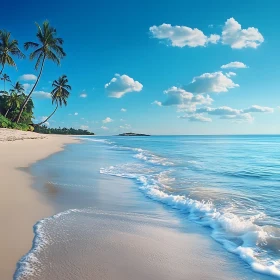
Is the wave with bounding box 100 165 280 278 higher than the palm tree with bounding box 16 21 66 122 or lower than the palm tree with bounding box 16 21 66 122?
lower

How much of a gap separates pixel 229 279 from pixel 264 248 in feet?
4.19

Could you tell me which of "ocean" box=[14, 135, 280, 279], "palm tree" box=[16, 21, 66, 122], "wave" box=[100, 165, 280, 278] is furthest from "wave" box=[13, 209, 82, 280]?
"palm tree" box=[16, 21, 66, 122]

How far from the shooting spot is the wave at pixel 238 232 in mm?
3482

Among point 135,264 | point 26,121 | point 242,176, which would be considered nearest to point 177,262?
point 135,264

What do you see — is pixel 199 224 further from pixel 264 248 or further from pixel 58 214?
pixel 58 214

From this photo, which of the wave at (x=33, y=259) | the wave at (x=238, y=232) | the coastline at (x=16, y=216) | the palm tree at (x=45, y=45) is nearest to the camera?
the wave at (x=33, y=259)

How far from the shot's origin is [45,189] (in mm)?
7066

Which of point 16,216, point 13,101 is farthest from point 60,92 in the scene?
point 16,216

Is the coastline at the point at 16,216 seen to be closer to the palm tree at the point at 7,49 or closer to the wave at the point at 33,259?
the wave at the point at 33,259

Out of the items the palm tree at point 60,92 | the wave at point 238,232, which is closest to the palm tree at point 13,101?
the palm tree at point 60,92

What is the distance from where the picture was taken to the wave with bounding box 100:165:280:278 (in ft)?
11.4

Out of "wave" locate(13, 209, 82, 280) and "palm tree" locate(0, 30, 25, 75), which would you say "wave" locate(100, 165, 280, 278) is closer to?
"wave" locate(13, 209, 82, 280)

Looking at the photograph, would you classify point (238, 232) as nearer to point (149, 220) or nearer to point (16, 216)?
point (149, 220)

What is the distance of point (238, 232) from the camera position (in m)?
4.55
